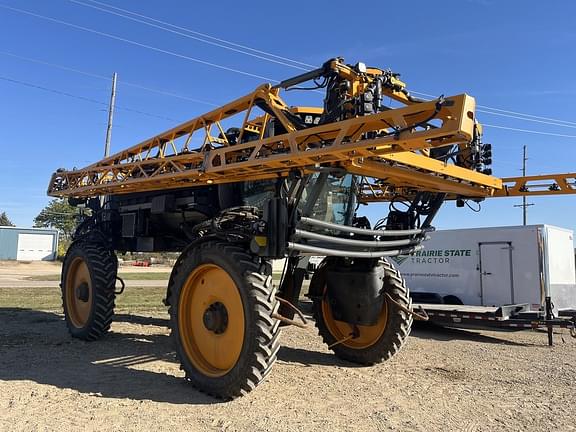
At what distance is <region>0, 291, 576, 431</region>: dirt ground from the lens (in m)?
5.08

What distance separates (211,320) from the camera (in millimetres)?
6219

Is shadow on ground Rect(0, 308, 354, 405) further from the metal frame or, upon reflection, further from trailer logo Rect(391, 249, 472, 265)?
trailer logo Rect(391, 249, 472, 265)

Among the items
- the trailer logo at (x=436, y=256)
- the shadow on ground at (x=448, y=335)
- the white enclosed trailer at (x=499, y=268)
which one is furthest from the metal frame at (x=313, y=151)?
the trailer logo at (x=436, y=256)

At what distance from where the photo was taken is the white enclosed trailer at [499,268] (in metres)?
12.1

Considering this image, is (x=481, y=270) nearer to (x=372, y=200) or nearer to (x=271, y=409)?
(x=372, y=200)

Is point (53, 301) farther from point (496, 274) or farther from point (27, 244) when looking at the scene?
point (27, 244)

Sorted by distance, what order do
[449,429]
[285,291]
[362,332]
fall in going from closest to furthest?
[449,429] < [285,291] < [362,332]

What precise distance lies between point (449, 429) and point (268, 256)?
2586mm

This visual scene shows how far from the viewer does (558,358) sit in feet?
29.5

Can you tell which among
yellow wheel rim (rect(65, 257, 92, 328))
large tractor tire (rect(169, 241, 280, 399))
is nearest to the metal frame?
large tractor tire (rect(169, 241, 280, 399))

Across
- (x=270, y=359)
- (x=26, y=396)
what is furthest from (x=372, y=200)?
(x=26, y=396)

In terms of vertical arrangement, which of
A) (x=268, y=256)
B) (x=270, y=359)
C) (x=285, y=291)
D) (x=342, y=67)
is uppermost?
(x=342, y=67)

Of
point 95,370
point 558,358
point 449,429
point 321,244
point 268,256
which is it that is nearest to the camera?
point 449,429

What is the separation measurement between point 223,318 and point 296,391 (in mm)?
1226
